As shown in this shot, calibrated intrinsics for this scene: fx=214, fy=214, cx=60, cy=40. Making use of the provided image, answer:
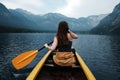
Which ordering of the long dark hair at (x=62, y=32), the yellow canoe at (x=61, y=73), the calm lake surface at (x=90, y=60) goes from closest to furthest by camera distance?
the long dark hair at (x=62, y=32) < the yellow canoe at (x=61, y=73) < the calm lake surface at (x=90, y=60)

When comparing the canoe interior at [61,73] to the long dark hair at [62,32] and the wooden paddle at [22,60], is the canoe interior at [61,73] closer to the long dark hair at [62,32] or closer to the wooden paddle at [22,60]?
the wooden paddle at [22,60]

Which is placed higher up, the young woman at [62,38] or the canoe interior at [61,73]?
the young woman at [62,38]

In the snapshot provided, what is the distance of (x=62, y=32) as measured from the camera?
8.84 metres

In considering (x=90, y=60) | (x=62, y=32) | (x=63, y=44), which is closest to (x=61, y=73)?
(x=63, y=44)

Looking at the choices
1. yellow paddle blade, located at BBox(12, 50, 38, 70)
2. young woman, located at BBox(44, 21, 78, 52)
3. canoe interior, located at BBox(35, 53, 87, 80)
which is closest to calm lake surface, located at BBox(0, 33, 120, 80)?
yellow paddle blade, located at BBox(12, 50, 38, 70)

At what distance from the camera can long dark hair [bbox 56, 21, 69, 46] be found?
345 inches

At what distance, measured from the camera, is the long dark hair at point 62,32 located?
8.76 m

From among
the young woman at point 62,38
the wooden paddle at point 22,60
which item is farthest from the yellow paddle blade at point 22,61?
the young woman at point 62,38

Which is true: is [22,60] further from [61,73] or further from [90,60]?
[90,60]

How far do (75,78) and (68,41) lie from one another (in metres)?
2.14

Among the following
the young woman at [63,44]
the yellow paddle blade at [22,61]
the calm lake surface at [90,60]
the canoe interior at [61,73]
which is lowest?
the calm lake surface at [90,60]

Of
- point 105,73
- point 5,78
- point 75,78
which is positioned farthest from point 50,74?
point 105,73

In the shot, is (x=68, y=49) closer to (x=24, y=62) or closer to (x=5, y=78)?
(x=24, y=62)

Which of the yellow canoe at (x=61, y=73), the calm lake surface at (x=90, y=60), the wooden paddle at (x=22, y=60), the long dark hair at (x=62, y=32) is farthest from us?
the calm lake surface at (x=90, y=60)
